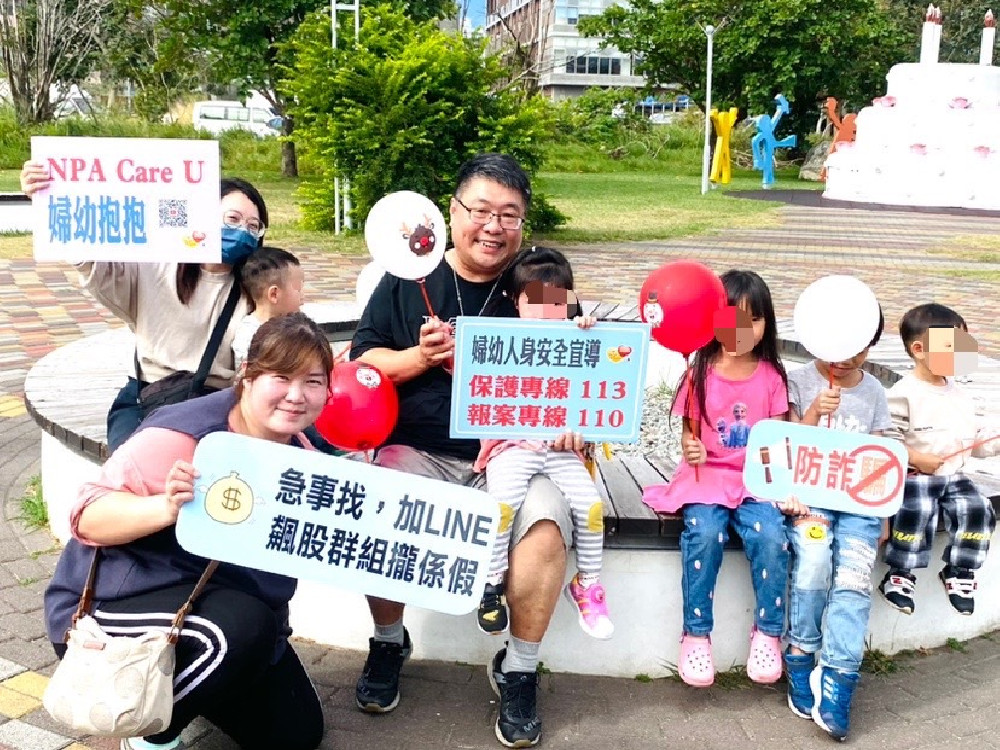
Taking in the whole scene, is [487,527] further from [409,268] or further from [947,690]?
[947,690]

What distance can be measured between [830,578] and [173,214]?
2.30 meters

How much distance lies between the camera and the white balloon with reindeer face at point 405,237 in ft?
9.53

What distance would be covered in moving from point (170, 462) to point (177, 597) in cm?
31

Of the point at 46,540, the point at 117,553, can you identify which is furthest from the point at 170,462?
the point at 46,540

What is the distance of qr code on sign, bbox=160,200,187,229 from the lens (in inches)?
124

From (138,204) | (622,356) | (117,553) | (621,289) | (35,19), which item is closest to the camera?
(117,553)

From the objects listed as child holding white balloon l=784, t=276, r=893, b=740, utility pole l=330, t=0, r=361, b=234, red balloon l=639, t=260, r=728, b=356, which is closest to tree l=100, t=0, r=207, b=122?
utility pole l=330, t=0, r=361, b=234

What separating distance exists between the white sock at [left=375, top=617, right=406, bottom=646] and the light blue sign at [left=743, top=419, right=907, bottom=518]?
111 centimetres

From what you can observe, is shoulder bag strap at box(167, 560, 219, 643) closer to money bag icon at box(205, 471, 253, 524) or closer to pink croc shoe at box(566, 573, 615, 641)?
money bag icon at box(205, 471, 253, 524)

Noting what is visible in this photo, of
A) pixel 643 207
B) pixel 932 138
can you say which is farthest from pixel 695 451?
pixel 932 138

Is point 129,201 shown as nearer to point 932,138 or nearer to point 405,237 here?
point 405,237

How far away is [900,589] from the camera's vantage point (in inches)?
122

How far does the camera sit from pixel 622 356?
290cm

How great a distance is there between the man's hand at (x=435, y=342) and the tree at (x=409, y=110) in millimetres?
9325
